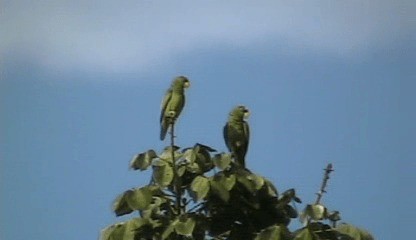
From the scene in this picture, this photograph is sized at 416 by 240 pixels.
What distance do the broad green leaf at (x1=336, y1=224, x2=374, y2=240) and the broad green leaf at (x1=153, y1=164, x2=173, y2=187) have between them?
240mm

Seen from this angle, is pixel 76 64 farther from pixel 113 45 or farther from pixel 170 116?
pixel 170 116

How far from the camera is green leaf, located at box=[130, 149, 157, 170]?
89 cm

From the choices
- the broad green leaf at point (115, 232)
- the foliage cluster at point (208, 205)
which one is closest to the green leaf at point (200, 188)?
the foliage cluster at point (208, 205)

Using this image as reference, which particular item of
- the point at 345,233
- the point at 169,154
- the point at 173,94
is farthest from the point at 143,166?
the point at 345,233

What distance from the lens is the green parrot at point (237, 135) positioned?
946mm

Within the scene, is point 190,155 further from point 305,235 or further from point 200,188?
point 305,235

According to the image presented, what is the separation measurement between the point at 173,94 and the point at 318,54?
492mm

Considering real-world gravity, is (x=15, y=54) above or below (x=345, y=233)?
above

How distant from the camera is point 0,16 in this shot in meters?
1.38

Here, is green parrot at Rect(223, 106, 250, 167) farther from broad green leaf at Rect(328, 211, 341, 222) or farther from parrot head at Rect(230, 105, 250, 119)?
broad green leaf at Rect(328, 211, 341, 222)

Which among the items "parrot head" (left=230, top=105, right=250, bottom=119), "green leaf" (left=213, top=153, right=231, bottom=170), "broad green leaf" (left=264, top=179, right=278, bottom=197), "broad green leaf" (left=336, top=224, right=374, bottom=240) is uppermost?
"parrot head" (left=230, top=105, right=250, bottom=119)

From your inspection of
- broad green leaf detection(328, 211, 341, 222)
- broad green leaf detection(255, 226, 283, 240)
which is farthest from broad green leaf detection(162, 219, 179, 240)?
broad green leaf detection(328, 211, 341, 222)

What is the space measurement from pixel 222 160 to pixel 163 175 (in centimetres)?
8

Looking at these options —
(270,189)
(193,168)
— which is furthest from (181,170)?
(270,189)
